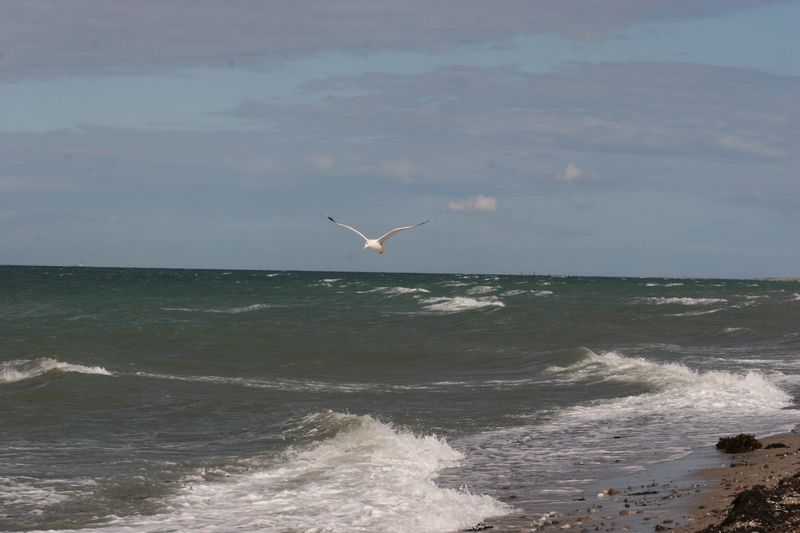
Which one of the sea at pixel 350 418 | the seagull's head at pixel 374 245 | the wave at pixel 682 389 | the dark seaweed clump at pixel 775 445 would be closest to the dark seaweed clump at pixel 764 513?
the sea at pixel 350 418

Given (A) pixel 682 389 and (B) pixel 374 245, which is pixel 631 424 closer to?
(A) pixel 682 389

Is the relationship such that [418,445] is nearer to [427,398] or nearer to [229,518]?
[229,518]

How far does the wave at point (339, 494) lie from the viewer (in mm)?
10266

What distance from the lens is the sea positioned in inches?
436

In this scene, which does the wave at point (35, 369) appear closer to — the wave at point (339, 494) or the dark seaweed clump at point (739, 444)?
the wave at point (339, 494)

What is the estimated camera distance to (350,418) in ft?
52.2

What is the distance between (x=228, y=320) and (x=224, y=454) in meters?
28.6

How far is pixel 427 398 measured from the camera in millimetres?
20234

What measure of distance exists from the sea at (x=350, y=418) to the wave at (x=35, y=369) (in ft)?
0.35

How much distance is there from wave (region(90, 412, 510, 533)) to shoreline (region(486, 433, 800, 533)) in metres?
0.80

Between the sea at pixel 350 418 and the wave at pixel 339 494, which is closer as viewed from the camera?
the wave at pixel 339 494

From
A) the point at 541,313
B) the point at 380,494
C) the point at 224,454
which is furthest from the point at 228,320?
the point at 380,494

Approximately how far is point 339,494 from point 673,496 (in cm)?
356

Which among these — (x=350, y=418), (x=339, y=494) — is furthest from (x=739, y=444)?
(x=350, y=418)
